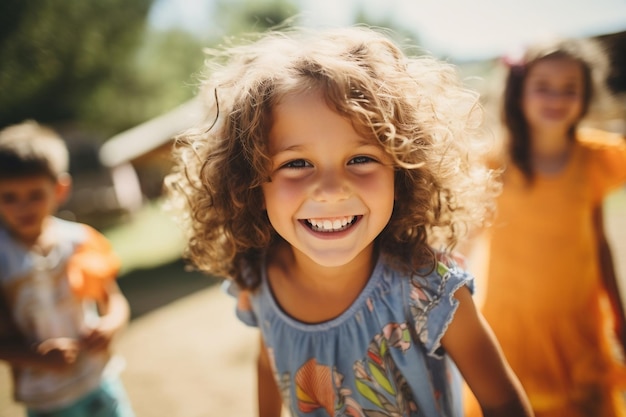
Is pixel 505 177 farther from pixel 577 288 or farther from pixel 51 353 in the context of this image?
pixel 51 353

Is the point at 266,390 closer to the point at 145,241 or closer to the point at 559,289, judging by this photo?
the point at 559,289

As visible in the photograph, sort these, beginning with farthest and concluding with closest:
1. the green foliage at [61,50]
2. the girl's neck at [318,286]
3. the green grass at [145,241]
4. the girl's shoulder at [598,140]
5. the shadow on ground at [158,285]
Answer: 1. the green grass at [145,241]
2. the shadow on ground at [158,285]
3. the green foliage at [61,50]
4. the girl's shoulder at [598,140]
5. the girl's neck at [318,286]

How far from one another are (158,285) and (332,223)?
5751 millimetres

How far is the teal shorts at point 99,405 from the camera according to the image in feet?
5.84

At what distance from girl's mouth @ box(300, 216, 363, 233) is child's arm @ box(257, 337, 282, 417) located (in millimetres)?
601

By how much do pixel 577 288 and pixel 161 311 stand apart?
4646mm

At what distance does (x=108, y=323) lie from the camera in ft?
6.33

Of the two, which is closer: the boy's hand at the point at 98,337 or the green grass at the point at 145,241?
the boy's hand at the point at 98,337

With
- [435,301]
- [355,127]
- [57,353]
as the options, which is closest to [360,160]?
[355,127]

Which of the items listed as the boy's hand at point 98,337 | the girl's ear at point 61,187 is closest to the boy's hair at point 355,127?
Answer: the boy's hand at point 98,337

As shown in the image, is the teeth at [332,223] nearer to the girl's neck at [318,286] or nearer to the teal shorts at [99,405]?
the girl's neck at [318,286]

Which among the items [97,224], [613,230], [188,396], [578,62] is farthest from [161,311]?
[97,224]

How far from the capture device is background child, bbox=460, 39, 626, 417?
1762 mm

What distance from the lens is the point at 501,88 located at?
2.33 meters
